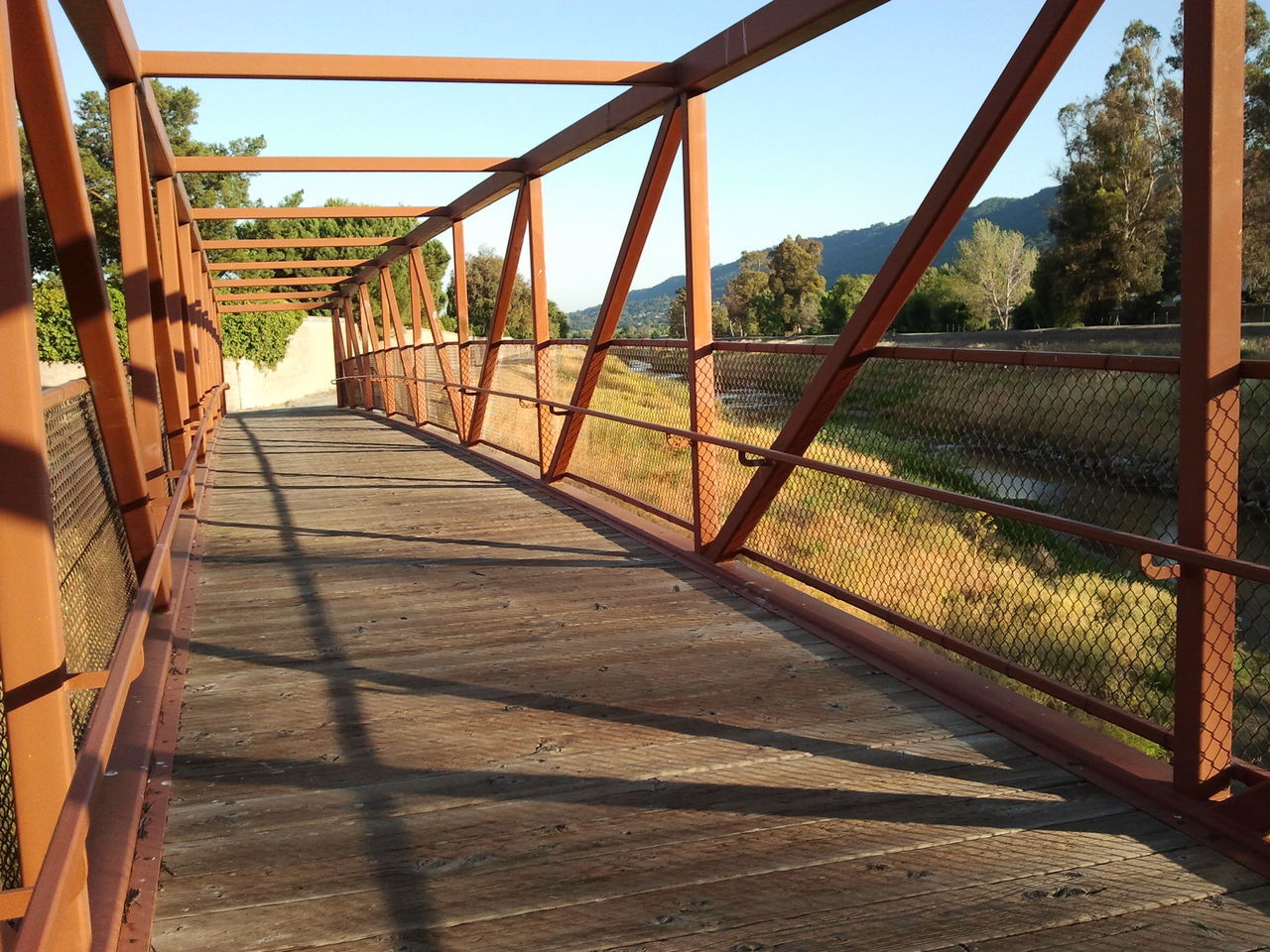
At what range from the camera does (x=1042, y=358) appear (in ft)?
10.6

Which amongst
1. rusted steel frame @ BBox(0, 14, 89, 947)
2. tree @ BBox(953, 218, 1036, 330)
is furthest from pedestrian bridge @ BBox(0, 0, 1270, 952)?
tree @ BBox(953, 218, 1036, 330)

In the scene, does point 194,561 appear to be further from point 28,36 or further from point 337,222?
point 337,222

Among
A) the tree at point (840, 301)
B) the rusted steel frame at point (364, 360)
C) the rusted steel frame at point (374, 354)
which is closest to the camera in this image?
the rusted steel frame at point (374, 354)

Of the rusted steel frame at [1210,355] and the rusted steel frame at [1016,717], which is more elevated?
the rusted steel frame at [1210,355]

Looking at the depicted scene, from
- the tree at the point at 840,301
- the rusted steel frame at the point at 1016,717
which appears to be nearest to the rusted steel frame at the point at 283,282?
the rusted steel frame at the point at 1016,717

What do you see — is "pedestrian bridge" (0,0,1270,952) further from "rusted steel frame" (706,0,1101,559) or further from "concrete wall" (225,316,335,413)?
"concrete wall" (225,316,335,413)

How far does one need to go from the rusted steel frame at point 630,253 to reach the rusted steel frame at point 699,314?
0.13m

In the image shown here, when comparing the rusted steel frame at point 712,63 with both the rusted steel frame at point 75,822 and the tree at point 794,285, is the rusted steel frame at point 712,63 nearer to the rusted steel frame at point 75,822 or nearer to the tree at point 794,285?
the rusted steel frame at point 75,822

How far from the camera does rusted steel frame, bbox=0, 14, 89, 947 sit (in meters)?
2.00

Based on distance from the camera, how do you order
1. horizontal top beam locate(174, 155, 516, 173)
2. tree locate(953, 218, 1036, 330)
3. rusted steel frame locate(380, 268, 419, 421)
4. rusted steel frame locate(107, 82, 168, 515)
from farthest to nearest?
tree locate(953, 218, 1036, 330) < rusted steel frame locate(380, 268, 419, 421) < horizontal top beam locate(174, 155, 516, 173) < rusted steel frame locate(107, 82, 168, 515)

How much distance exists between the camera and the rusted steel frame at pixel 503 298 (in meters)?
9.13

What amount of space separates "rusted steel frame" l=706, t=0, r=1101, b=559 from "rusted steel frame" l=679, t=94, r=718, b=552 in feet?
3.95

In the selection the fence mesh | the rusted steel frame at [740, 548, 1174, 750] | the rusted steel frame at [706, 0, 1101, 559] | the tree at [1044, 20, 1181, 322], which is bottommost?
the rusted steel frame at [740, 548, 1174, 750]

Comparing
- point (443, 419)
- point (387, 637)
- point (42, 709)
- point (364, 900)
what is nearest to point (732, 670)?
point (387, 637)
